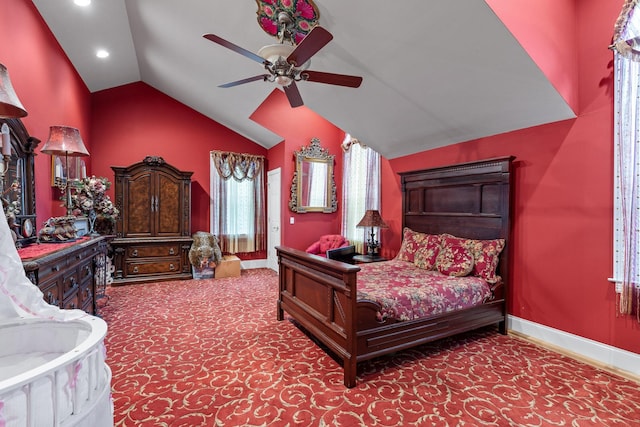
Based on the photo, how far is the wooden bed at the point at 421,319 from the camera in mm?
2307

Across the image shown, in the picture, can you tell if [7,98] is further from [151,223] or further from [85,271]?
[151,223]

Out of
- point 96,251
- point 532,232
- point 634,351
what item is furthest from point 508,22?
point 96,251

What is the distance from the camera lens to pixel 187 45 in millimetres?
3846

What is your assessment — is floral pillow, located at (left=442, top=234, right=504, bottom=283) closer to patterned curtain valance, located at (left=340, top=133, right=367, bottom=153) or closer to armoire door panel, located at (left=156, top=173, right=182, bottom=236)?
patterned curtain valance, located at (left=340, top=133, right=367, bottom=153)

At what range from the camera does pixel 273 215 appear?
6.21 meters

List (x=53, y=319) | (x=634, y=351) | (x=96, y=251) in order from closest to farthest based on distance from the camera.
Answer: (x=53, y=319) → (x=634, y=351) → (x=96, y=251)

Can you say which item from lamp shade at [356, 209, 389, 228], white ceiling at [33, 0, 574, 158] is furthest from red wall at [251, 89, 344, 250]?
lamp shade at [356, 209, 389, 228]

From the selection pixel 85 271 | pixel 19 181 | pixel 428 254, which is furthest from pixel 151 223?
pixel 428 254

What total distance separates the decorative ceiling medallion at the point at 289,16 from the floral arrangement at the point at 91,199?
2892 mm

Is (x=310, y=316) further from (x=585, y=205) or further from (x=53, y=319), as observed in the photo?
(x=585, y=205)

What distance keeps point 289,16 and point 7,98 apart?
7.21ft

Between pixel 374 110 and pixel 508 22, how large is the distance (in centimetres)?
172

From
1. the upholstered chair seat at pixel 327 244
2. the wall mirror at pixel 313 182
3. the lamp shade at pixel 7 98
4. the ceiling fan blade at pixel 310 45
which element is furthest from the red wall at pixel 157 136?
the ceiling fan blade at pixel 310 45

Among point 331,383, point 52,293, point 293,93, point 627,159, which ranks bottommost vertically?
point 331,383
